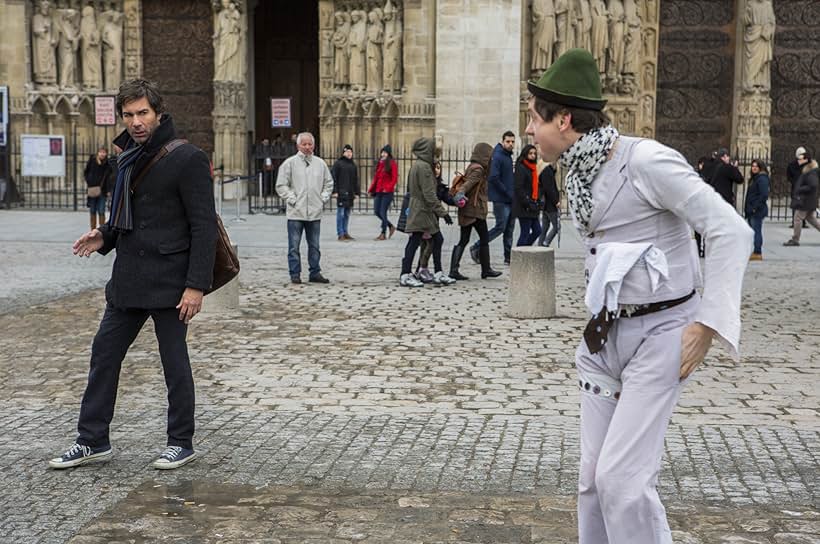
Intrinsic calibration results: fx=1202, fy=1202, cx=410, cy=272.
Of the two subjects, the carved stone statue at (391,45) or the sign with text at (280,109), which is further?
the carved stone statue at (391,45)

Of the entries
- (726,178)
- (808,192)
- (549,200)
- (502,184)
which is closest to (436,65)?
(726,178)

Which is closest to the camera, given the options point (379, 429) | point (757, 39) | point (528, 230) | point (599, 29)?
point (379, 429)

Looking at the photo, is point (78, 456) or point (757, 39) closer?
point (78, 456)

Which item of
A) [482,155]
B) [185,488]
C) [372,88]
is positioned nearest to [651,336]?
[185,488]

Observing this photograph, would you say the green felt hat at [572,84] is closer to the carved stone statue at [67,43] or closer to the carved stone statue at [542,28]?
the carved stone statue at [542,28]

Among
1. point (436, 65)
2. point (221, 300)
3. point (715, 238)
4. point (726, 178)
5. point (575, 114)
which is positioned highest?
point (436, 65)

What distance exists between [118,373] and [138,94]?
4.69ft

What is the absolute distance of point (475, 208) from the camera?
1479cm

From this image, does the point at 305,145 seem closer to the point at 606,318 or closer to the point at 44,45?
the point at 606,318

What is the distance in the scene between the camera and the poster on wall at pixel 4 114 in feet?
81.8

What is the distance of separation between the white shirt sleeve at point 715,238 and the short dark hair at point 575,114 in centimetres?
28

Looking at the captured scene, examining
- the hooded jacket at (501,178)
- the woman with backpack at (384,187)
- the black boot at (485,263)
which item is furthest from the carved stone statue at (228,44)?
the black boot at (485,263)

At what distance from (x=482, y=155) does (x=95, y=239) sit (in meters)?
9.28

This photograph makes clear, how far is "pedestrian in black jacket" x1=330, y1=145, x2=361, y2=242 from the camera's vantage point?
65.4 feet
